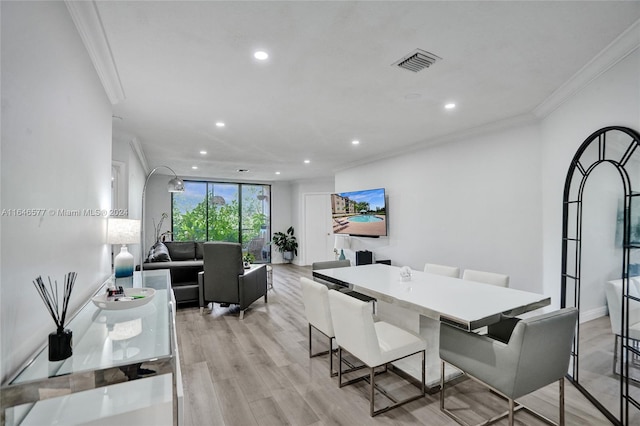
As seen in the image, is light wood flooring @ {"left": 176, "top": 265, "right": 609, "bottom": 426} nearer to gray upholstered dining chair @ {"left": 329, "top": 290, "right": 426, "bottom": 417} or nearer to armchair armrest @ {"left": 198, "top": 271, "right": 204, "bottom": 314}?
gray upholstered dining chair @ {"left": 329, "top": 290, "right": 426, "bottom": 417}

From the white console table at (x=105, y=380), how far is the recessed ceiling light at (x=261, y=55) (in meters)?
1.83

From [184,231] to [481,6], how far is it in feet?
28.1

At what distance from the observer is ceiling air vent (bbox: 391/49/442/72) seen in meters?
2.29

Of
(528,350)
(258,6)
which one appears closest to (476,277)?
(528,350)

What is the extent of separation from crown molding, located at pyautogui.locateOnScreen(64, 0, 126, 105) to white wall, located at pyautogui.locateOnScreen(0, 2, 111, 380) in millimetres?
51

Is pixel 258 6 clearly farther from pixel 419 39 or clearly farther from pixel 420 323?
pixel 420 323

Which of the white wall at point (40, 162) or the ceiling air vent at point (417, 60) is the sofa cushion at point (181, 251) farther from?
the ceiling air vent at point (417, 60)

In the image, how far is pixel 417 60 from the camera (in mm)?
2381

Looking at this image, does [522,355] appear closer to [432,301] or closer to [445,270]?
[432,301]

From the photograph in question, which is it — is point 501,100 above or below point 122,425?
above

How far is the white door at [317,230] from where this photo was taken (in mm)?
9367

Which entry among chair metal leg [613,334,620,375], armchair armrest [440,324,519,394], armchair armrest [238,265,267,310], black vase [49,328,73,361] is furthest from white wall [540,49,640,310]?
armchair armrest [238,265,267,310]

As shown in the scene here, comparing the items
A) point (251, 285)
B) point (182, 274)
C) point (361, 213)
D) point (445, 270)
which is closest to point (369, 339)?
point (445, 270)

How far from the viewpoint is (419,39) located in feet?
6.89
